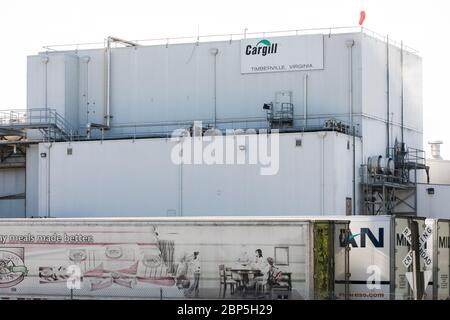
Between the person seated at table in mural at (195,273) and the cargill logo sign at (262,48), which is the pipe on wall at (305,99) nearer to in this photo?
the cargill logo sign at (262,48)

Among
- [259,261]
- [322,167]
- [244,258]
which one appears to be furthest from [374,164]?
[259,261]

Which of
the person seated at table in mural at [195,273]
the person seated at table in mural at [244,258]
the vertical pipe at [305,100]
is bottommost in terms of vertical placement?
the person seated at table in mural at [195,273]

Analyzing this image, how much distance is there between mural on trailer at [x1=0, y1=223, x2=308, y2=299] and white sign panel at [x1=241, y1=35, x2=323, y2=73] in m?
21.9

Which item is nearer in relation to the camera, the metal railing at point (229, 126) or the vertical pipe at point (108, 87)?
the metal railing at point (229, 126)

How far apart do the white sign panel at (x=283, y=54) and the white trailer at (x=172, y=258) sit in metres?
21.6

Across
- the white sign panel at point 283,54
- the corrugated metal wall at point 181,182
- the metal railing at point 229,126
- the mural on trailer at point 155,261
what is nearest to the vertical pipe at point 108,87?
the metal railing at point 229,126

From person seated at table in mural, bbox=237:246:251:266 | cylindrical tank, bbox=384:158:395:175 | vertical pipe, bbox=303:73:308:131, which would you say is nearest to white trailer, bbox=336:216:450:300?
person seated at table in mural, bbox=237:246:251:266

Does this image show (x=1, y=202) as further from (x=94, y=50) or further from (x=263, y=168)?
(x=263, y=168)

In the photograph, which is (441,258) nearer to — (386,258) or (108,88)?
(386,258)

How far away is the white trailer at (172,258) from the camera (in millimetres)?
27719

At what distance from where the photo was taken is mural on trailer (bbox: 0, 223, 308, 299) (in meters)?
27.9

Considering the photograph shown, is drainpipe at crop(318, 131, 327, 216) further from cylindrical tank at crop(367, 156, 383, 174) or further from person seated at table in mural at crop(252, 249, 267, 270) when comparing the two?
person seated at table in mural at crop(252, 249, 267, 270)

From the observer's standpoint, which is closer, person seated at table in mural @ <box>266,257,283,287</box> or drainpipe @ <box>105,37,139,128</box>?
person seated at table in mural @ <box>266,257,283,287</box>

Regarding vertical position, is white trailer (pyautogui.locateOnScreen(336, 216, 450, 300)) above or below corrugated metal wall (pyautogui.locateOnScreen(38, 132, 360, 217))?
below
